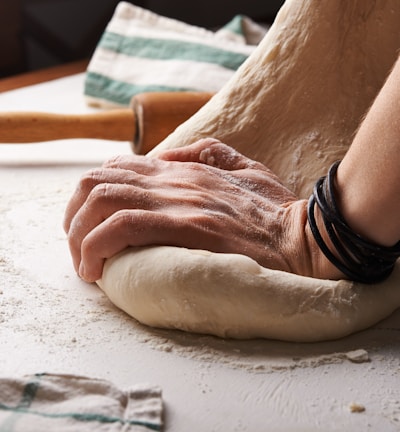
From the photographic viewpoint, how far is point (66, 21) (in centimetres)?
277

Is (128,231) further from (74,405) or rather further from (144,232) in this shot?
(74,405)

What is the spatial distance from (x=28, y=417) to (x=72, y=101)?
147cm

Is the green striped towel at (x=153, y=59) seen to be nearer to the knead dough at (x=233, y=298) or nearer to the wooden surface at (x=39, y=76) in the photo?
the wooden surface at (x=39, y=76)

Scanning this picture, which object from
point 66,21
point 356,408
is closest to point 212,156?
point 356,408

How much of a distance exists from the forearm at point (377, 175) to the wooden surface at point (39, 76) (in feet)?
4.90

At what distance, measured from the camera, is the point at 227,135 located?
1.20 meters

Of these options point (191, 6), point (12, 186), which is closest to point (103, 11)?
point (191, 6)

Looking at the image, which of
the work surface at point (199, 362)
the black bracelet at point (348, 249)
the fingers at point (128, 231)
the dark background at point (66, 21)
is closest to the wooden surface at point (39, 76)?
the dark background at point (66, 21)

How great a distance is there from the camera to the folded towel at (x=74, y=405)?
68 centimetres

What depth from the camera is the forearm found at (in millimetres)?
819

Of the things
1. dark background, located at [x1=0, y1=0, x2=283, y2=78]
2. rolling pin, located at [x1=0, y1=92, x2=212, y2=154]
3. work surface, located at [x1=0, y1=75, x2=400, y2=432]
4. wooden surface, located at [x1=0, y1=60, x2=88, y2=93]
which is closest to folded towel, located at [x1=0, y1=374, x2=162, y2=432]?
work surface, located at [x1=0, y1=75, x2=400, y2=432]

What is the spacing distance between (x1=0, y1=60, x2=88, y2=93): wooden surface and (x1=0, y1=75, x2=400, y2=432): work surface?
1243 millimetres

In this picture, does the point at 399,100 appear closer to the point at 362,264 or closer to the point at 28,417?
the point at 362,264

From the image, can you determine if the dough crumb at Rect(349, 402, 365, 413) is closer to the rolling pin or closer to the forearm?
the forearm
